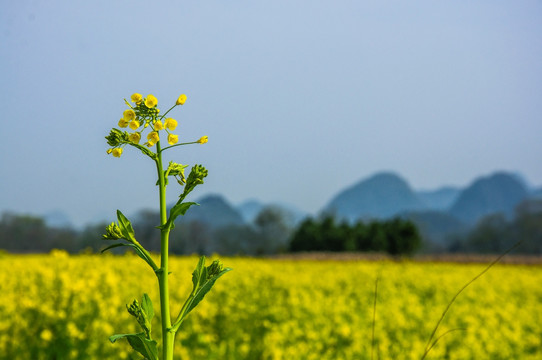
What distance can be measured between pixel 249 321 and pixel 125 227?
513 cm

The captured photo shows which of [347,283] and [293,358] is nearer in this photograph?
[293,358]

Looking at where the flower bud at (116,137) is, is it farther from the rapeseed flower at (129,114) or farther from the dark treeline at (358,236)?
the dark treeline at (358,236)

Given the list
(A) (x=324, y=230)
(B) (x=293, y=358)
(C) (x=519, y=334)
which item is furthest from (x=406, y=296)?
(A) (x=324, y=230)

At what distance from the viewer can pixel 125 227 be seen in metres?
1.33

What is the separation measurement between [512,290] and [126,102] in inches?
393

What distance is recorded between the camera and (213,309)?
6234 millimetres

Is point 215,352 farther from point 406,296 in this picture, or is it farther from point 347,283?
point 347,283

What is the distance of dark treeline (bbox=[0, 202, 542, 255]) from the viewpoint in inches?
871

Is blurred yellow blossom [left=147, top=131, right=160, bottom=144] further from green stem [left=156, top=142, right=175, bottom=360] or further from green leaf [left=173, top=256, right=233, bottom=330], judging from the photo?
green leaf [left=173, top=256, right=233, bottom=330]

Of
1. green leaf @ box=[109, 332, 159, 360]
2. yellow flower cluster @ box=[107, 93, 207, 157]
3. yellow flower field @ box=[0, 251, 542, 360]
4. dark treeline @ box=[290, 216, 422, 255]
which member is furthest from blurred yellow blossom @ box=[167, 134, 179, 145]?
dark treeline @ box=[290, 216, 422, 255]

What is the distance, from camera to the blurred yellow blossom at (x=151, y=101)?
129 cm

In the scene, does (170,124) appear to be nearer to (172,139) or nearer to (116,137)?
(172,139)

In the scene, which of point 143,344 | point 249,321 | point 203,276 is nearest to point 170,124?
point 203,276

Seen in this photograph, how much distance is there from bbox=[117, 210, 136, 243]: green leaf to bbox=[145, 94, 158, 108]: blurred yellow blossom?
28cm
